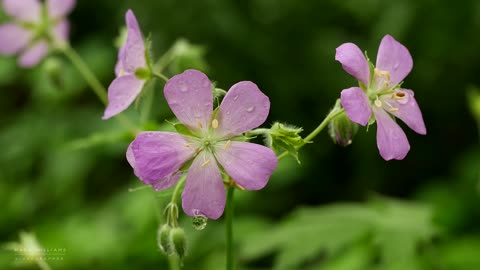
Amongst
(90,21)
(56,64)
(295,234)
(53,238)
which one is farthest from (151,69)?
(90,21)

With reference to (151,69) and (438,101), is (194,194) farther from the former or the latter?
(438,101)

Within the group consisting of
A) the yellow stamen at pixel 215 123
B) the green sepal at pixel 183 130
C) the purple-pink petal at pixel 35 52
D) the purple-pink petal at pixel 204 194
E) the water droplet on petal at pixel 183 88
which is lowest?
the purple-pink petal at pixel 35 52

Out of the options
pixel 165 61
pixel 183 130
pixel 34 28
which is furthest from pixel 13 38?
pixel 183 130

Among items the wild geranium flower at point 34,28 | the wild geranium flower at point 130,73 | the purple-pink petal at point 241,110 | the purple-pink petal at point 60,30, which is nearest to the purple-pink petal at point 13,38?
the wild geranium flower at point 34,28

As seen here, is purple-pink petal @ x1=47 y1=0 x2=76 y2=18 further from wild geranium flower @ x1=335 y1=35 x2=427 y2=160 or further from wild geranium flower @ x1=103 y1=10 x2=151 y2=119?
wild geranium flower @ x1=335 y1=35 x2=427 y2=160

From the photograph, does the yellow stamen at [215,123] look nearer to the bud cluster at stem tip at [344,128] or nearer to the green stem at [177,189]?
the green stem at [177,189]

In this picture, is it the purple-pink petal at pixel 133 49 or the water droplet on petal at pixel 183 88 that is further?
the purple-pink petal at pixel 133 49
